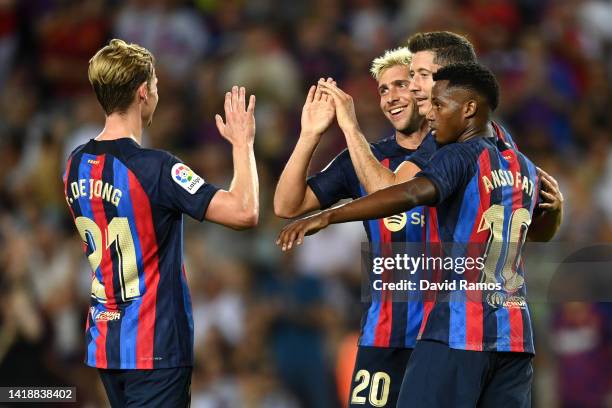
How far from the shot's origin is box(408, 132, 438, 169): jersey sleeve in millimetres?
4855

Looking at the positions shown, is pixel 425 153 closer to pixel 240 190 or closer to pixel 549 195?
pixel 549 195

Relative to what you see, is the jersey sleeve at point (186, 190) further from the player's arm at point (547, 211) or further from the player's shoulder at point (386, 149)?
the player's arm at point (547, 211)

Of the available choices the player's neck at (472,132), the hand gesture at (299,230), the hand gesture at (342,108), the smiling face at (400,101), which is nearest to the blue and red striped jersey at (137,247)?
the hand gesture at (299,230)

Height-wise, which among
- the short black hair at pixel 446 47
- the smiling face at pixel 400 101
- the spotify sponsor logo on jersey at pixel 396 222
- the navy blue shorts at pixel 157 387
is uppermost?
the short black hair at pixel 446 47

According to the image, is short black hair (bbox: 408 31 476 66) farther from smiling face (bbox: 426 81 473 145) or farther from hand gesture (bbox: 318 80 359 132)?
smiling face (bbox: 426 81 473 145)

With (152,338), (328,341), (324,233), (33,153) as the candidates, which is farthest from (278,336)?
(152,338)

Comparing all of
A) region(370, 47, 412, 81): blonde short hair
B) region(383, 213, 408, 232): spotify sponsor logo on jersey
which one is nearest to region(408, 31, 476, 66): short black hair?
region(370, 47, 412, 81): blonde short hair

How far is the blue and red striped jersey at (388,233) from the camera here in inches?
205

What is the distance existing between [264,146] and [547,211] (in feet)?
18.6

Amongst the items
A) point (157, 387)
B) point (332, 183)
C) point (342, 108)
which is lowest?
point (157, 387)

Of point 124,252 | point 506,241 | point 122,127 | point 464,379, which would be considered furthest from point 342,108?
point 464,379

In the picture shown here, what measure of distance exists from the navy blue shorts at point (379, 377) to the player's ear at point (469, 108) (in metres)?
1.27

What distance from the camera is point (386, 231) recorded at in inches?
211

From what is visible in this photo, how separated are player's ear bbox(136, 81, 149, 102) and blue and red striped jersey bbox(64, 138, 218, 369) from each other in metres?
0.22
